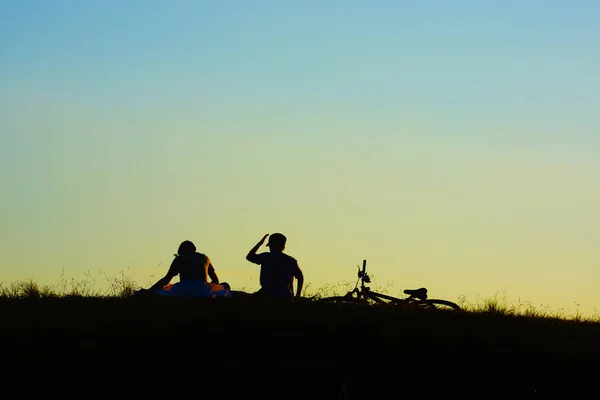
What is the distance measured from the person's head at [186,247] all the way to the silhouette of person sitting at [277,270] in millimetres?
1101

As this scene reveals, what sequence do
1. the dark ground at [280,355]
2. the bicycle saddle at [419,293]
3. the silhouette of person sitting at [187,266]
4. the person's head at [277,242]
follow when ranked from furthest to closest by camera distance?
the person's head at [277,242] → the silhouette of person sitting at [187,266] → the bicycle saddle at [419,293] → the dark ground at [280,355]

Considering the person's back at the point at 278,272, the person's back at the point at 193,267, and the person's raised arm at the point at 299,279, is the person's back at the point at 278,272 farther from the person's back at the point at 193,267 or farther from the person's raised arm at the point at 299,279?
the person's back at the point at 193,267

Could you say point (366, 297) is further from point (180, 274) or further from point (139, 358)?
point (139, 358)

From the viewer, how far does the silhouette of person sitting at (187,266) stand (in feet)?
71.7

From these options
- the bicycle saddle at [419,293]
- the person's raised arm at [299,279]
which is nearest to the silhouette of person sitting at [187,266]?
the person's raised arm at [299,279]

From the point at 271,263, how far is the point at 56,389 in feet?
25.7

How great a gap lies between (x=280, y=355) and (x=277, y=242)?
6.42 metres

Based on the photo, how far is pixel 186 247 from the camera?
22219 mm

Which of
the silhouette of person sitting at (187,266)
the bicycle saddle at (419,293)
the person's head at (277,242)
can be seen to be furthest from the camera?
the person's head at (277,242)

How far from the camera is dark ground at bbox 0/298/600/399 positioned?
15062 mm

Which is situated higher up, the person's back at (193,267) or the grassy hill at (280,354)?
the person's back at (193,267)

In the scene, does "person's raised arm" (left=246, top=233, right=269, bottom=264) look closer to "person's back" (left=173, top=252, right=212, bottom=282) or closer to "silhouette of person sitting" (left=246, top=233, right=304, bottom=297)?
"silhouette of person sitting" (left=246, top=233, right=304, bottom=297)

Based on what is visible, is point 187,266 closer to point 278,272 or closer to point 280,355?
point 278,272

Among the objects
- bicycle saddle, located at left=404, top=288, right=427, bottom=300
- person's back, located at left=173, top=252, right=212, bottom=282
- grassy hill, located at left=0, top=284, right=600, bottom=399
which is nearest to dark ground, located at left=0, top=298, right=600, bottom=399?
grassy hill, located at left=0, top=284, right=600, bottom=399
